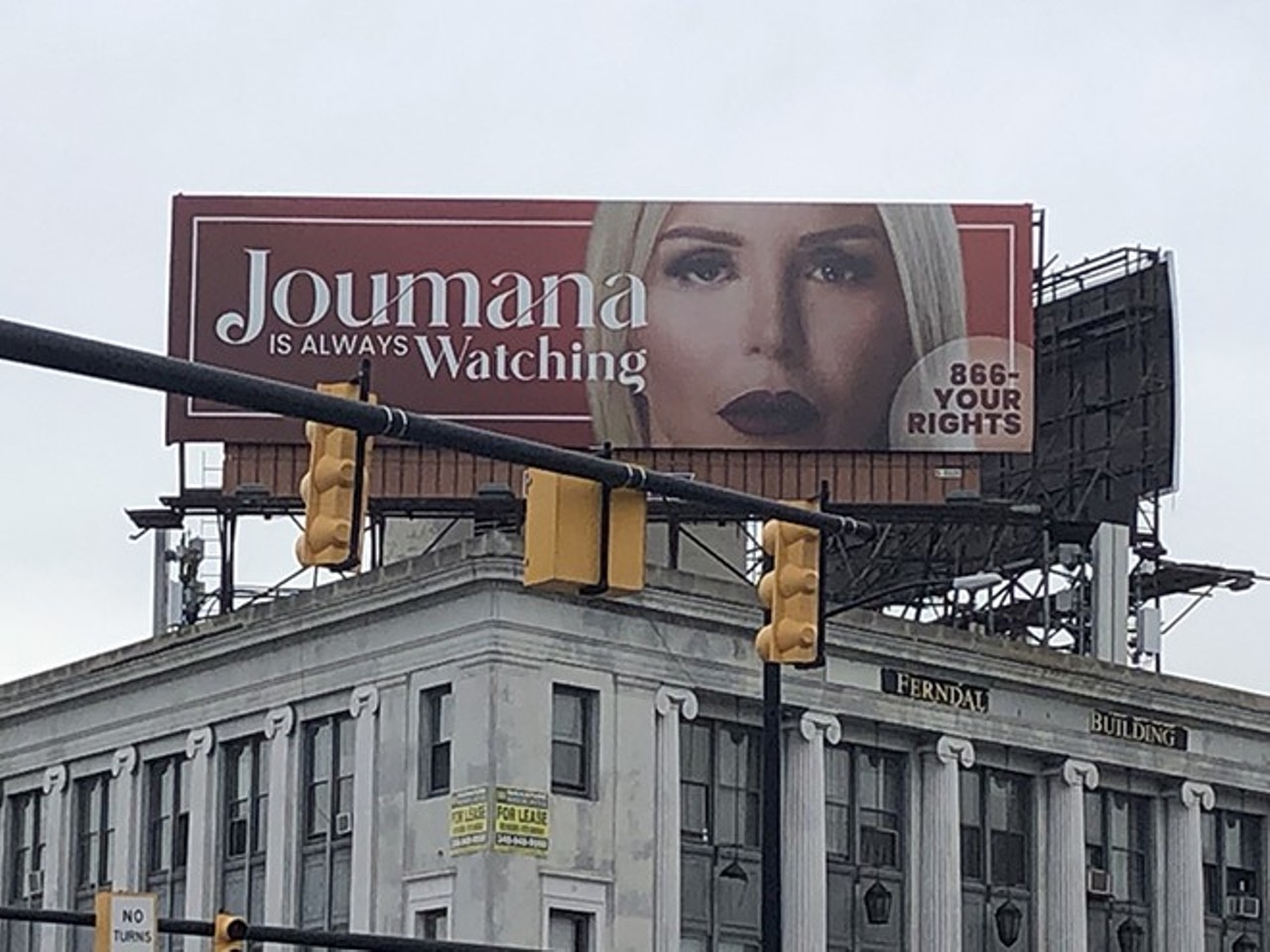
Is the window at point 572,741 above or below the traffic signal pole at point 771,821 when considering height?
above

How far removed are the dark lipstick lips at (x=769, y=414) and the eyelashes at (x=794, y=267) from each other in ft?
7.36

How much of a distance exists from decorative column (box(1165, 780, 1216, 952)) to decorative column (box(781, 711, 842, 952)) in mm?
8424

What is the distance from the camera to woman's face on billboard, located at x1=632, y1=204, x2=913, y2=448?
51625 mm

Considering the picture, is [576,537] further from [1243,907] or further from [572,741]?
[1243,907]

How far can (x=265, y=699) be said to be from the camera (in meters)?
48.6

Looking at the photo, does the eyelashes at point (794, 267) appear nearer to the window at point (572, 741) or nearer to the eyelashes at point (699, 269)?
the eyelashes at point (699, 269)

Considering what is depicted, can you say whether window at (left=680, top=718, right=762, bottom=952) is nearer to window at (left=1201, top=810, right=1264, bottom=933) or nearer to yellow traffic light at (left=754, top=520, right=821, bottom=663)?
window at (left=1201, top=810, right=1264, bottom=933)

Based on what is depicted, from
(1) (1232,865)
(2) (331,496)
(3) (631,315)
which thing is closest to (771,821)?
(2) (331,496)

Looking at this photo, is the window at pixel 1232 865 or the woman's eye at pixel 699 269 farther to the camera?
the window at pixel 1232 865

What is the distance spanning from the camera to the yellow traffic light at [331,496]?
18328 millimetres

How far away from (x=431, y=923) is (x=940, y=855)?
964 centimetres

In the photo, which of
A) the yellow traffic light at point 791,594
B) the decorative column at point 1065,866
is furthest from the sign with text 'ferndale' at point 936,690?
the yellow traffic light at point 791,594

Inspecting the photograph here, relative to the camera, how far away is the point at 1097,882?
171 ft

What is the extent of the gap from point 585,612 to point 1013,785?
10.2 metres
